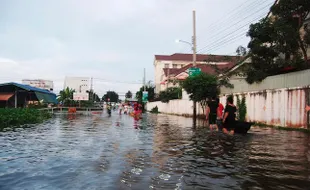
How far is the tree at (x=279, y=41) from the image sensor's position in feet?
63.9

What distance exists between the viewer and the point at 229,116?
13.7 meters

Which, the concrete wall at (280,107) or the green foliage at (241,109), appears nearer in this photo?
the concrete wall at (280,107)

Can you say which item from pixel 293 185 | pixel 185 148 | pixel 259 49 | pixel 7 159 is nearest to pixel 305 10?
pixel 259 49

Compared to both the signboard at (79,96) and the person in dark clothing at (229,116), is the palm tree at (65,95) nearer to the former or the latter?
the signboard at (79,96)

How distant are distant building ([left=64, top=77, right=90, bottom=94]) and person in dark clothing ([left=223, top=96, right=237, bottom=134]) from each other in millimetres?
47054

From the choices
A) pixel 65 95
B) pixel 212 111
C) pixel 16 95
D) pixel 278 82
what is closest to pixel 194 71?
pixel 278 82

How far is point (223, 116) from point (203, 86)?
16167mm

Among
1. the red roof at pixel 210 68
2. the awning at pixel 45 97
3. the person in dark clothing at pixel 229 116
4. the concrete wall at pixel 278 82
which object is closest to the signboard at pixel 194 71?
the red roof at pixel 210 68

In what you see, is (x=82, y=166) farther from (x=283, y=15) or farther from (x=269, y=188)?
(x=283, y=15)

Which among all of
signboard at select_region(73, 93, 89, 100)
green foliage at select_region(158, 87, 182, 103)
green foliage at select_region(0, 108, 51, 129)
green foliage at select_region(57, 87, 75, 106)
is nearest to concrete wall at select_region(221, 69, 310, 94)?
green foliage at select_region(0, 108, 51, 129)

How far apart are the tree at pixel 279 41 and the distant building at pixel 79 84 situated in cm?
4115

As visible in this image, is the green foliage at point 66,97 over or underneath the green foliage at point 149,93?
underneath

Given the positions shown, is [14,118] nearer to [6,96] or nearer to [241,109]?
[241,109]

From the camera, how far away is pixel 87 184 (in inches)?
214
